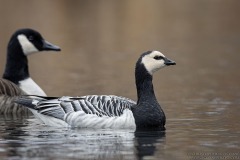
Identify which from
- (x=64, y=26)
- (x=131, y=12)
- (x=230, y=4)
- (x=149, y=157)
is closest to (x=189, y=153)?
(x=149, y=157)

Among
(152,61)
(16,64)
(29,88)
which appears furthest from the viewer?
(16,64)

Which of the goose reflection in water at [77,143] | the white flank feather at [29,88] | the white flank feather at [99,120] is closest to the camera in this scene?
the goose reflection in water at [77,143]

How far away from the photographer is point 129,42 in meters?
32.6

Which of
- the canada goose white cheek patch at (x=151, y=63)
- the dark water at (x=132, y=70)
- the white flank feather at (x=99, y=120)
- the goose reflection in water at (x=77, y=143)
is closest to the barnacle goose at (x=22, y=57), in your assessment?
the dark water at (x=132, y=70)

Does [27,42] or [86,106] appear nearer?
[86,106]

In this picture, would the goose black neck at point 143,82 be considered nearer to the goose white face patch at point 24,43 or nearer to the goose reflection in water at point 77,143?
the goose reflection in water at point 77,143

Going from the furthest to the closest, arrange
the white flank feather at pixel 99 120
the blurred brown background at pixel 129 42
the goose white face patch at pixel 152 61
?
the blurred brown background at pixel 129 42 < the goose white face patch at pixel 152 61 < the white flank feather at pixel 99 120

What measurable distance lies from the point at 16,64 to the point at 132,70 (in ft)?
23.5

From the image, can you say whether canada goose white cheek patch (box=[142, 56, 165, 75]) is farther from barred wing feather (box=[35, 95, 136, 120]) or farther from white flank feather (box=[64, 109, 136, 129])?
white flank feather (box=[64, 109, 136, 129])

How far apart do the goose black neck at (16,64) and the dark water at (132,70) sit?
1777 mm

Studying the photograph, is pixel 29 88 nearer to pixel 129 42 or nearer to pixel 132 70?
pixel 132 70

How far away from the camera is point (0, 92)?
16.4 meters

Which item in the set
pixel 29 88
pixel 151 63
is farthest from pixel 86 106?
pixel 29 88

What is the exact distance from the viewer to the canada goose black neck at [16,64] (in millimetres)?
17453
